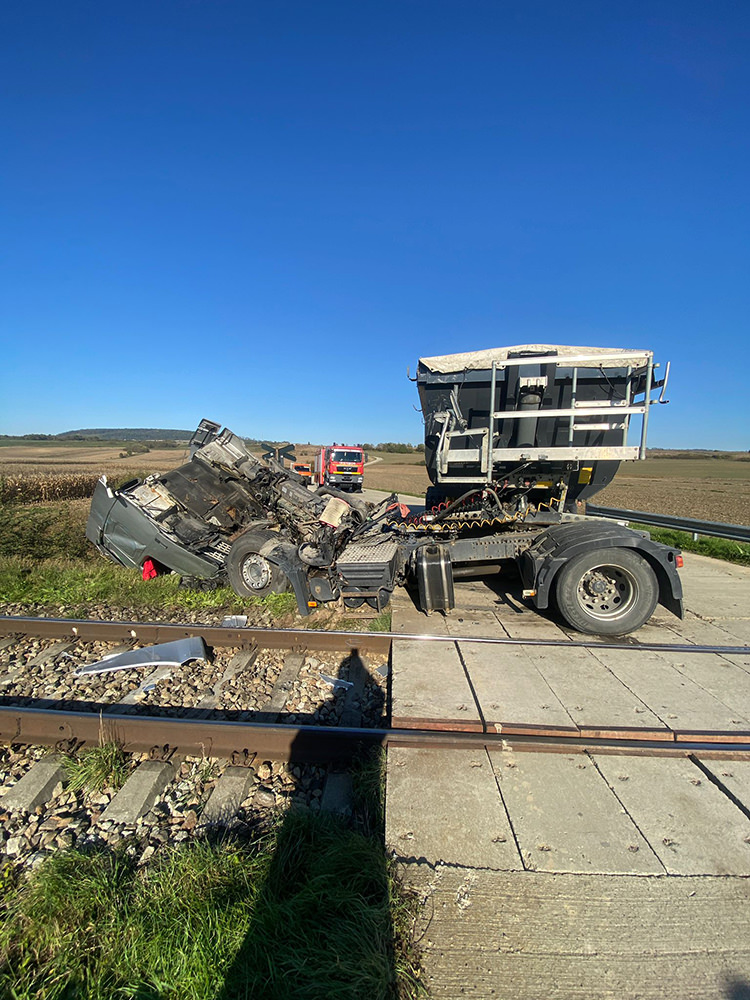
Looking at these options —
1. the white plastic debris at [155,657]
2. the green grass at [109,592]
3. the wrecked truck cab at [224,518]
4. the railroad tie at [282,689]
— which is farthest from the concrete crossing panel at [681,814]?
the green grass at [109,592]

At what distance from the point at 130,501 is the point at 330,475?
18629mm

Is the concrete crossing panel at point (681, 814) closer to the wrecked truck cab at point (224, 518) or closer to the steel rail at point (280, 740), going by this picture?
the steel rail at point (280, 740)

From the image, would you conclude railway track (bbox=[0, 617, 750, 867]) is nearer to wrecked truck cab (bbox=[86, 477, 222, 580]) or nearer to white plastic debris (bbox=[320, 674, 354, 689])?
white plastic debris (bbox=[320, 674, 354, 689])

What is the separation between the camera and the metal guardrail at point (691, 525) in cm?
1054

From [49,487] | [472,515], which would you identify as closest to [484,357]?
[472,515]

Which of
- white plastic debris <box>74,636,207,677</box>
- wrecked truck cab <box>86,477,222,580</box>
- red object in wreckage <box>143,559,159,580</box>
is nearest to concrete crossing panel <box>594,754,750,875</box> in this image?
white plastic debris <box>74,636,207,677</box>

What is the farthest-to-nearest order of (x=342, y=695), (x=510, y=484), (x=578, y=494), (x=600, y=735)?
1. (x=578, y=494)
2. (x=510, y=484)
3. (x=342, y=695)
4. (x=600, y=735)

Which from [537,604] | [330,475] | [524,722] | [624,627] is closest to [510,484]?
[537,604]

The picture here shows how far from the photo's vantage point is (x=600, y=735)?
3.34m

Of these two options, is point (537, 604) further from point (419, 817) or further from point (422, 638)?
point (419, 817)

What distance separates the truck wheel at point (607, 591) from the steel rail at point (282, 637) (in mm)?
246

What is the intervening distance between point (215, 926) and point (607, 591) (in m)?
4.87

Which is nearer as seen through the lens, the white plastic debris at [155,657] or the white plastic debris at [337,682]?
the white plastic debris at [337,682]

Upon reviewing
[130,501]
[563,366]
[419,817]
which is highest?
[563,366]
